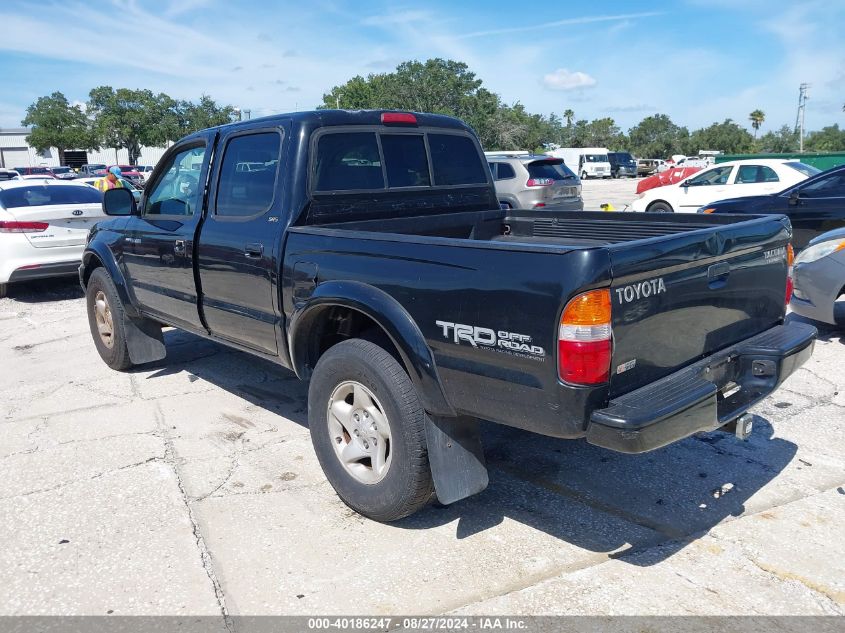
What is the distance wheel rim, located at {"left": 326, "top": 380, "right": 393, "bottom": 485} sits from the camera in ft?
11.4

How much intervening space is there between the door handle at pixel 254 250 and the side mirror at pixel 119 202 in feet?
6.30

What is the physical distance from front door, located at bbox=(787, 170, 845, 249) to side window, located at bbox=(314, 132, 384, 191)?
264 inches

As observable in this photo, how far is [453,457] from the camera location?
3.23 meters

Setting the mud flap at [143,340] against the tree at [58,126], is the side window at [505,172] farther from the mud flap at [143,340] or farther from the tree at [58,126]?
the tree at [58,126]

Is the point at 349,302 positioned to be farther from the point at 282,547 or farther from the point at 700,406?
Result: the point at 700,406

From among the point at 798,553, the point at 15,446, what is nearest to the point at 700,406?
the point at 798,553

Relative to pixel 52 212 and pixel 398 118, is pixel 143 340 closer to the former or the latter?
pixel 398 118

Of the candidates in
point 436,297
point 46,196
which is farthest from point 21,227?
point 436,297

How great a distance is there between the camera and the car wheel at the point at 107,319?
19.5 ft

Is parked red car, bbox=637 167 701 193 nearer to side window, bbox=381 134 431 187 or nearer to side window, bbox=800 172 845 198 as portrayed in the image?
side window, bbox=800 172 845 198

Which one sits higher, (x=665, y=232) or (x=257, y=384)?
(x=665, y=232)

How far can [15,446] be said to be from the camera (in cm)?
479

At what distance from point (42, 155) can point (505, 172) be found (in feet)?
241

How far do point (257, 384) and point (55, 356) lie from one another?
263 cm
